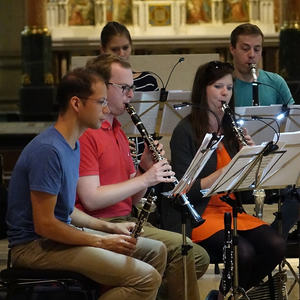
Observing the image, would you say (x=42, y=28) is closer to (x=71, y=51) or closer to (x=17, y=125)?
(x=71, y=51)

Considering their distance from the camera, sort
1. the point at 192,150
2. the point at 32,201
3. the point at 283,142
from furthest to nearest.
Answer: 1. the point at 192,150
2. the point at 283,142
3. the point at 32,201

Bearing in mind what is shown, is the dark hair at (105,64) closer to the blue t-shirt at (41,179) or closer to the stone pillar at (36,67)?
the blue t-shirt at (41,179)

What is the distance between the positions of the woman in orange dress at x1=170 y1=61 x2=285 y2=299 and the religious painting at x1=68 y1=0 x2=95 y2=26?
7922 millimetres

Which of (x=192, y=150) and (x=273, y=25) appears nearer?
(x=192, y=150)

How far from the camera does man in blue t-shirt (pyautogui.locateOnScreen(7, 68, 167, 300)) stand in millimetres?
3406

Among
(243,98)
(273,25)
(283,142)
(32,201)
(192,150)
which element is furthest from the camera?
(273,25)

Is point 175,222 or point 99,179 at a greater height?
point 99,179

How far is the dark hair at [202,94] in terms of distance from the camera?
447 cm

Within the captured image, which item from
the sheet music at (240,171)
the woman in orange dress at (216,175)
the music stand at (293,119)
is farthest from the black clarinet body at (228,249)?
the music stand at (293,119)

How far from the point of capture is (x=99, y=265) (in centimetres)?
347

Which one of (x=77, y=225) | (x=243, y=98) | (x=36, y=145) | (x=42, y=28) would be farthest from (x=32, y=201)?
(x=42, y=28)

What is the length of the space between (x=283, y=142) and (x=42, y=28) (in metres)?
8.04

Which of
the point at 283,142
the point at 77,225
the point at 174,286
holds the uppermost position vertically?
the point at 283,142

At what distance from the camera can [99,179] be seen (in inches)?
159
